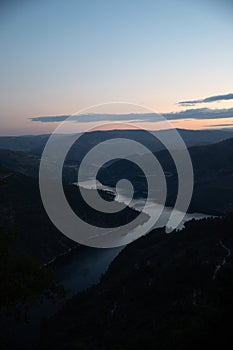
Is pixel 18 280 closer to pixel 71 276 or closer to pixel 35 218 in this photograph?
pixel 71 276

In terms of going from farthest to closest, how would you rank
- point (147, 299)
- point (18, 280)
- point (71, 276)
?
point (71, 276) → point (147, 299) → point (18, 280)

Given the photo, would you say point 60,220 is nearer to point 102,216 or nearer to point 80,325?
point 102,216

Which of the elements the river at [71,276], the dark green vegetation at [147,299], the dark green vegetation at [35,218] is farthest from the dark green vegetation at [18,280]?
the dark green vegetation at [35,218]

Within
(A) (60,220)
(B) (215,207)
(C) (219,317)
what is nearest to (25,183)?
(A) (60,220)

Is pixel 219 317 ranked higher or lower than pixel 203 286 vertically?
higher

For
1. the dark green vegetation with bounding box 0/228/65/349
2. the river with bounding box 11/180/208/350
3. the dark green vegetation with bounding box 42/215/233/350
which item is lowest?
the river with bounding box 11/180/208/350

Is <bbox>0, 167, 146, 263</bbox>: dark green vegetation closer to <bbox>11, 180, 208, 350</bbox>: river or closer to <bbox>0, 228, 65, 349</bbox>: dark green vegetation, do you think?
<bbox>11, 180, 208, 350</bbox>: river

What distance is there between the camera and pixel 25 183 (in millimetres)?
124000

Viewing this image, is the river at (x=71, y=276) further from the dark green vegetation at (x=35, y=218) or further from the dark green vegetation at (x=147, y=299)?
the dark green vegetation at (x=35, y=218)

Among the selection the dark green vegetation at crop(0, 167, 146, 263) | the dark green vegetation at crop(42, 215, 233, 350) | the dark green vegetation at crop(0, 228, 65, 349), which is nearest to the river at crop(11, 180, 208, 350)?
the dark green vegetation at crop(42, 215, 233, 350)

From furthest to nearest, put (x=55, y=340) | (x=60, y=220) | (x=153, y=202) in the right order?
(x=153, y=202)
(x=60, y=220)
(x=55, y=340)

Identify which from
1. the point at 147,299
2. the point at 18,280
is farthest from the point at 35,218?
the point at 18,280

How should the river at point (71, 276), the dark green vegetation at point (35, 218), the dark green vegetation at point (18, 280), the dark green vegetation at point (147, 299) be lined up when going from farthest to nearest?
the dark green vegetation at point (35, 218)
the river at point (71, 276)
the dark green vegetation at point (147, 299)
the dark green vegetation at point (18, 280)

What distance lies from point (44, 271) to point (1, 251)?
1.84 metres
